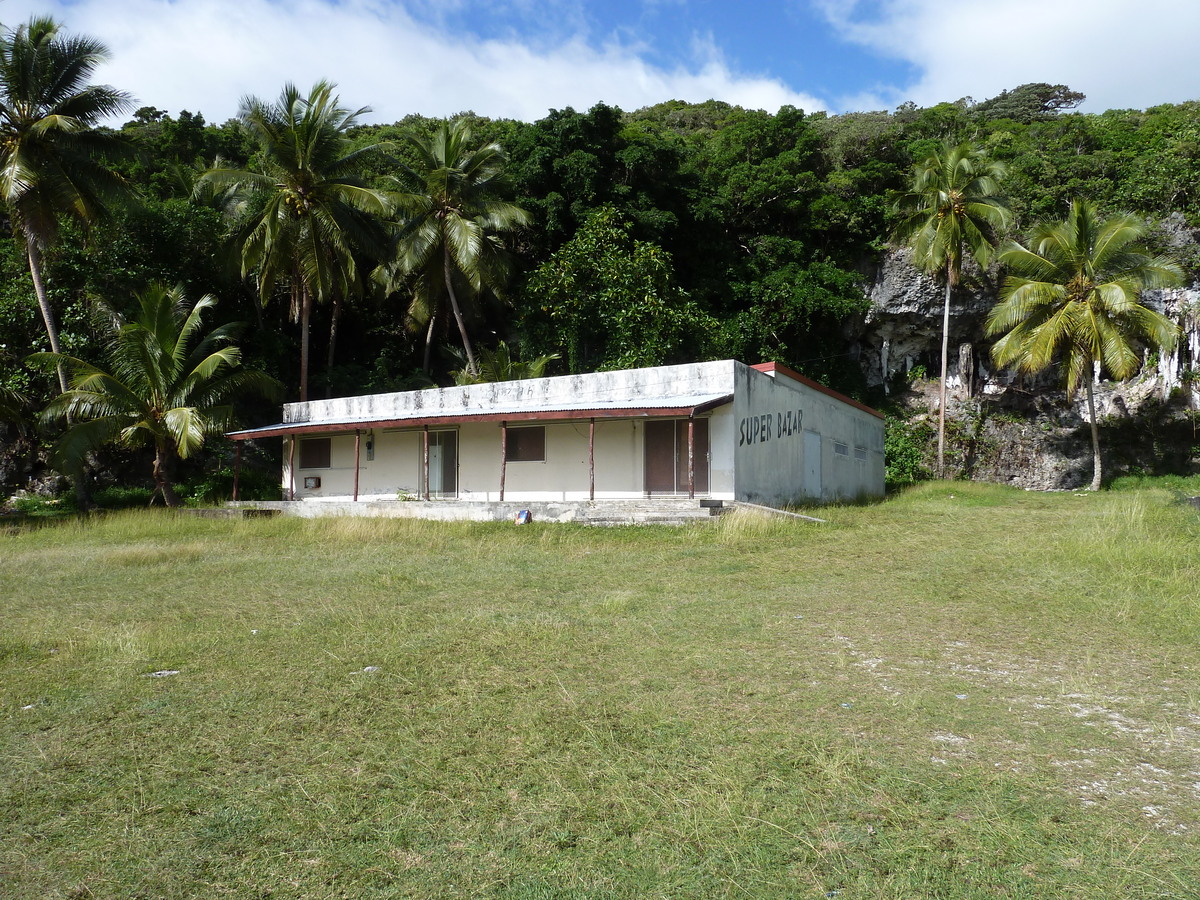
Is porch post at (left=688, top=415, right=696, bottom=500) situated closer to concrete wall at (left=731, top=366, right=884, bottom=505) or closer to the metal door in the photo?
concrete wall at (left=731, top=366, right=884, bottom=505)

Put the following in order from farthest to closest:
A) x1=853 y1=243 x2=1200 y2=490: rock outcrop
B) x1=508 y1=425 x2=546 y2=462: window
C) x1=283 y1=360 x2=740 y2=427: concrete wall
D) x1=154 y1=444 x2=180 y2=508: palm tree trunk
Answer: x1=853 y1=243 x2=1200 y2=490: rock outcrop < x1=154 y1=444 x2=180 y2=508: palm tree trunk < x1=508 y1=425 x2=546 y2=462: window < x1=283 y1=360 x2=740 y2=427: concrete wall

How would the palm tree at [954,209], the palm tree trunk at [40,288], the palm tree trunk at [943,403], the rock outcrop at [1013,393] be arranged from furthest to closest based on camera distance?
the rock outcrop at [1013,393]
the palm tree trunk at [943,403]
the palm tree at [954,209]
the palm tree trunk at [40,288]

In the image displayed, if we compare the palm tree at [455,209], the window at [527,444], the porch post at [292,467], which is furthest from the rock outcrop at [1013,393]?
the porch post at [292,467]

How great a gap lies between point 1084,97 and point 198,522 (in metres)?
46.4

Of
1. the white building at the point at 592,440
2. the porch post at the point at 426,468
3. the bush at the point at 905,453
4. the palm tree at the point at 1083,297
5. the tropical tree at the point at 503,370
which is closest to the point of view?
the white building at the point at 592,440

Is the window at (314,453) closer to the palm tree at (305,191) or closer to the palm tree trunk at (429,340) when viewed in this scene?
the palm tree at (305,191)

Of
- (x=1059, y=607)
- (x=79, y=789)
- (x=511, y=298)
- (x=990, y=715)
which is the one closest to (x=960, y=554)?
(x=1059, y=607)

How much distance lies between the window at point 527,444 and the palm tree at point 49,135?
11544 mm

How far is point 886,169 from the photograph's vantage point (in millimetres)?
32531

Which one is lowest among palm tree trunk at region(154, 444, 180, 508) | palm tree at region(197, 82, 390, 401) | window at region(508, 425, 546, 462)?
palm tree trunk at region(154, 444, 180, 508)

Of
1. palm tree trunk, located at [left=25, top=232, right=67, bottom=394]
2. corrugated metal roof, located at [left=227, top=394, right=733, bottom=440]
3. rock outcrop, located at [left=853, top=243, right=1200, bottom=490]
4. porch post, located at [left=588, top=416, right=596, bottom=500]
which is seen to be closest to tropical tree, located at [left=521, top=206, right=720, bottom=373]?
corrugated metal roof, located at [left=227, top=394, right=733, bottom=440]

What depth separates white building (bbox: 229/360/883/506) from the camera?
16.5m

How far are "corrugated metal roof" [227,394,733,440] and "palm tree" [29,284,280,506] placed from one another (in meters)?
1.70

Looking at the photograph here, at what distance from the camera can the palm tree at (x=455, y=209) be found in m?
25.5
